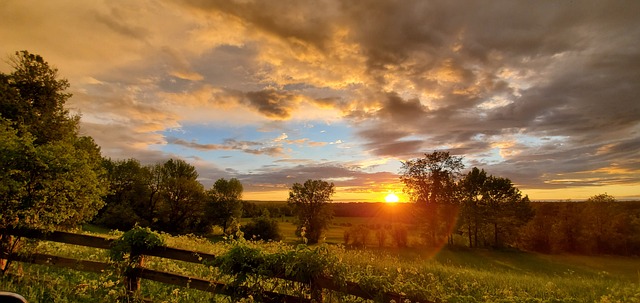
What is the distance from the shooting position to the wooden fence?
5949 mm

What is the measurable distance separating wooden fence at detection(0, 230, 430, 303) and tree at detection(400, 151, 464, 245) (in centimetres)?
4801

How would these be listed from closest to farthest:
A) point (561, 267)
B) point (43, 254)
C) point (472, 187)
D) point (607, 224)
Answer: point (43, 254) → point (561, 267) → point (607, 224) → point (472, 187)

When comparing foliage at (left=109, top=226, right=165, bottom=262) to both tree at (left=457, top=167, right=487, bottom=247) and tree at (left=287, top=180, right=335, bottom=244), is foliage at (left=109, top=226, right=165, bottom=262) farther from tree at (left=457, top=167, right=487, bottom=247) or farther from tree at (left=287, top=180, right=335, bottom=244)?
tree at (left=287, top=180, right=335, bottom=244)

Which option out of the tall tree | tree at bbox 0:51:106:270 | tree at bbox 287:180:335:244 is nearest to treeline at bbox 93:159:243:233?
tree at bbox 287:180:335:244

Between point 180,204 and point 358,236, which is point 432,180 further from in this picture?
point 180,204

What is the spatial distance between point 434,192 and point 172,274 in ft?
160

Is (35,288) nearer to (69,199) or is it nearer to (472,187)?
(69,199)

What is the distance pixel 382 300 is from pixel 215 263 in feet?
11.1

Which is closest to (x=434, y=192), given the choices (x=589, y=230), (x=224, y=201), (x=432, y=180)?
(x=432, y=180)

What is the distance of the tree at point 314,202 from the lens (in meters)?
68.2

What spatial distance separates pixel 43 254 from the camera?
8.04 meters

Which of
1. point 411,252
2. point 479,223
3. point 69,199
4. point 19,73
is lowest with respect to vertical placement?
point 411,252

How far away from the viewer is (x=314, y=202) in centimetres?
7050

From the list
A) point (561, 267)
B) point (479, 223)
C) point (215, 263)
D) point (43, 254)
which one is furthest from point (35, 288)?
point (479, 223)
